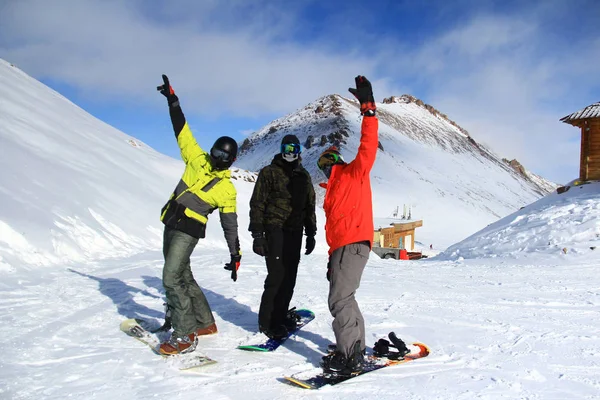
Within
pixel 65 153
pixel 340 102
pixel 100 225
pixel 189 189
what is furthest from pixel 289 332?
pixel 340 102

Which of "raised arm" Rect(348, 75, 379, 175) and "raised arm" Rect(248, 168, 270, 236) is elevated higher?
"raised arm" Rect(348, 75, 379, 175)

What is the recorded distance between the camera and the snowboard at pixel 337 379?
340 cm

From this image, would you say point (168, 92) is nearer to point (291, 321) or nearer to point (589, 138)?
point (291, 321)

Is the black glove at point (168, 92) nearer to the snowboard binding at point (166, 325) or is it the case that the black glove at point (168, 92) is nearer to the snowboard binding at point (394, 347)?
the snowboard binding at point (166, 325)

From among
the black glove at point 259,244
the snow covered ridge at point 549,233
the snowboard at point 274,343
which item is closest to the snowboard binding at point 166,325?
the snowboard at point 274,343

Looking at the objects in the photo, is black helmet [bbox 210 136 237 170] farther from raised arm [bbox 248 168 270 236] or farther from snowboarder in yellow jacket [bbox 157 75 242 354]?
raised arm [bbox 248 168 270 236]

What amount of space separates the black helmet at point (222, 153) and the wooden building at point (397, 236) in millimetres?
24293

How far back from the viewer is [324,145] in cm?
5397

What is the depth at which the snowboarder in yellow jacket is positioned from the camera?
13.3 feet

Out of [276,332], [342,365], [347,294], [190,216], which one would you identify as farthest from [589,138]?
[190,216]

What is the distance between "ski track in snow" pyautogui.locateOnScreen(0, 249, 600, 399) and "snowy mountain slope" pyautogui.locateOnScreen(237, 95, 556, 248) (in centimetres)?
3179

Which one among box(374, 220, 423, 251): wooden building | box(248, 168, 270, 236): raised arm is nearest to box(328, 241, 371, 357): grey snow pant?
box(248, 168, 270, 236): raised arm

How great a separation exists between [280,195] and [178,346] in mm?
1789

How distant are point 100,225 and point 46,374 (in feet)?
24.5
